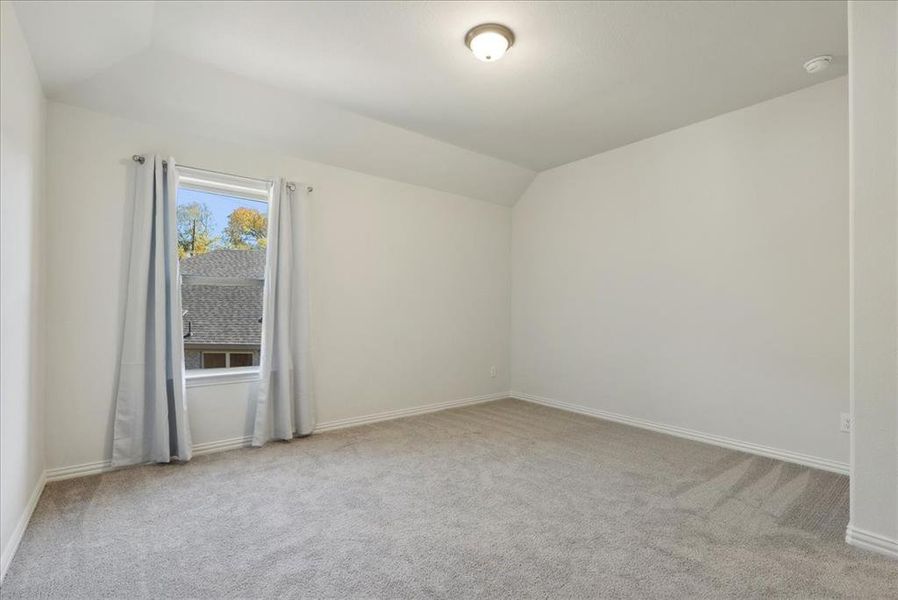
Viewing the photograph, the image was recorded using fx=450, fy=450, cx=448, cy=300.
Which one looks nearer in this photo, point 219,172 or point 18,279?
point 18,279

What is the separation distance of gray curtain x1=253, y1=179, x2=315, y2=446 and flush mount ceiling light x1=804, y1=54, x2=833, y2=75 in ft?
11.7

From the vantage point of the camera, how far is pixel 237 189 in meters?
3.52

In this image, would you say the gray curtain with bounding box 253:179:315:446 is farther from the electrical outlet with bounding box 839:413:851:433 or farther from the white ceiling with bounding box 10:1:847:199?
the electrical outlet with bounding box 839:413:851:433

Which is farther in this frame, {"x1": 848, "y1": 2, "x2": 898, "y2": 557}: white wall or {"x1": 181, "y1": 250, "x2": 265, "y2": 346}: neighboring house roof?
{"x1": 181, "y1": 250, "x2": 265, "y2": 346}: neighboring house roof

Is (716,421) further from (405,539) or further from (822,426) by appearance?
(405,539)

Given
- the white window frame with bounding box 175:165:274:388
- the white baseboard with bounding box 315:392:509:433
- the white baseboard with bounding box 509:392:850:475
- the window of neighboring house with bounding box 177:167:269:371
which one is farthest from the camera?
the white baseboard with bounding box 315:392:509:433

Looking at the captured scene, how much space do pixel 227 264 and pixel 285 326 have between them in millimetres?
680

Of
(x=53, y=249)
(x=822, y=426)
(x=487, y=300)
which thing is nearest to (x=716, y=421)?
(x=822, y=426)

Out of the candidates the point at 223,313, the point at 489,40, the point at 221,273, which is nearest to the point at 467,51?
the point at 489,40

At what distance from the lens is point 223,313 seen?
3.60 metres

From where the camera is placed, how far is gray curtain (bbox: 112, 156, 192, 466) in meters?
2.90

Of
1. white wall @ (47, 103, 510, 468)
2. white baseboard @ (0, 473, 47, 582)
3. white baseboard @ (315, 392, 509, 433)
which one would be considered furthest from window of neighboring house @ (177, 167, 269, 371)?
white baseboard @ (0, 473, 47, 582)

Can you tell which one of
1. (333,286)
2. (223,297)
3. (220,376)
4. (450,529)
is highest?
(333,286)

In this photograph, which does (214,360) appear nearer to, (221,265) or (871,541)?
(221,265)
